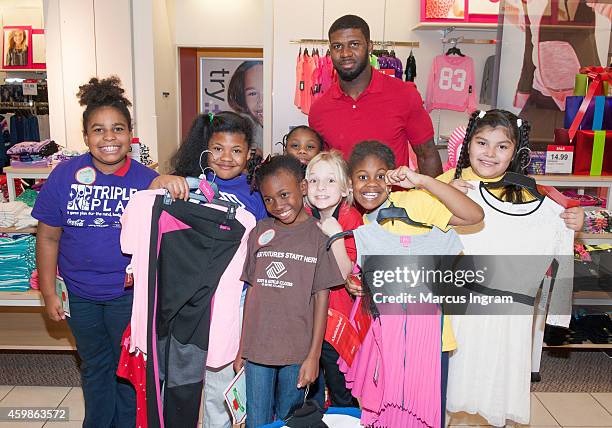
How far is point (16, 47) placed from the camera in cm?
606

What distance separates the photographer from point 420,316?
1957 millimetres

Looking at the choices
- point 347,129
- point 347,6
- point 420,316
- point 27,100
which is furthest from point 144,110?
point 420,316

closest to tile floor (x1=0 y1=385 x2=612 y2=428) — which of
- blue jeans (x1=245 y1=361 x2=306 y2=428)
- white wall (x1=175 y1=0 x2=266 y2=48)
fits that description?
blue jeans (x1=245 y1=361 x2=306 y2=428)

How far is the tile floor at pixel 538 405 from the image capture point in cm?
289

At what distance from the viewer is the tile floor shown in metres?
2.89

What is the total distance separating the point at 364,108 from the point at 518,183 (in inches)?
40.2

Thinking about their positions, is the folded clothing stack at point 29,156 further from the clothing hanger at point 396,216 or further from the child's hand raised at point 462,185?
the child's hand raised at point 462,185

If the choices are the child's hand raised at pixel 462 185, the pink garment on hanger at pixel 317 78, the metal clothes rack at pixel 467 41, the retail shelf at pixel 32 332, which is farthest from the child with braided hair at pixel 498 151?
the metal clothes rack at pixel 467 41

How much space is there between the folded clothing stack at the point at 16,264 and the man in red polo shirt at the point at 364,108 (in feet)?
6.31

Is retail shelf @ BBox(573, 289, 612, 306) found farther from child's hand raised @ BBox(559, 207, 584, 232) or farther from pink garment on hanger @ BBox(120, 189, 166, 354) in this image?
pink garment on hanger @ BBox(120, 189, 166, 354)

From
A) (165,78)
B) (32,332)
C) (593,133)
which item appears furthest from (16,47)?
(593,133)

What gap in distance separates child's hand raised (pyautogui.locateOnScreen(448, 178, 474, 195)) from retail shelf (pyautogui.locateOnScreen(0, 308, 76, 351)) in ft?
8.19

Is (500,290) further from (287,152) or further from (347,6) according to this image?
(347,6)

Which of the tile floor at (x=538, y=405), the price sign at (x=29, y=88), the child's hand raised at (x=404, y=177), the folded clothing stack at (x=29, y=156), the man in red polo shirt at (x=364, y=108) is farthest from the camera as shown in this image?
the price sign at (x=29, y=88)
